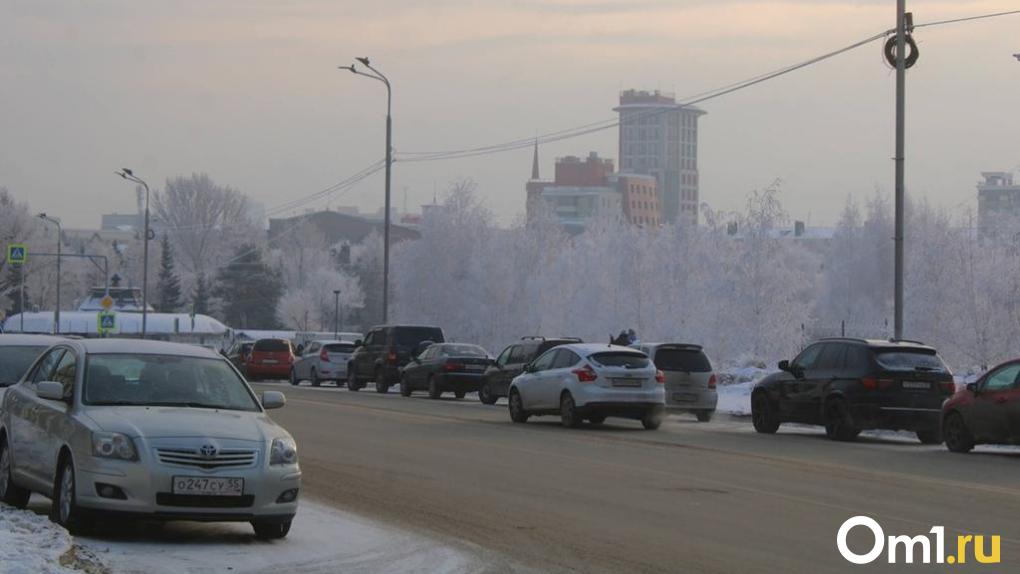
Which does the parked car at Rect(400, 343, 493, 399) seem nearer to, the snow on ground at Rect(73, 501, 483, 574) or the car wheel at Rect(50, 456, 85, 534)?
the snow on ground at Rect(73, 501, 483, 574)

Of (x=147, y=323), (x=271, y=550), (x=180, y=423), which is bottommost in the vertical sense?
(x=271, y=550)

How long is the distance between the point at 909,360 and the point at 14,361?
1486 cm

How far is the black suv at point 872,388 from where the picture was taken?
2611 cm

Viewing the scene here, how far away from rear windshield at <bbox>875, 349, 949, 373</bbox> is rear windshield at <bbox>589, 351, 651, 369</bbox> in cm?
439

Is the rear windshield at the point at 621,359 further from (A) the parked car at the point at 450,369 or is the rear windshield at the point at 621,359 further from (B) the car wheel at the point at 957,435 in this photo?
(A) the parked car at the point at 450,369

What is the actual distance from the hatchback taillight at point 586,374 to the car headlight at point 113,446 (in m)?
16.5

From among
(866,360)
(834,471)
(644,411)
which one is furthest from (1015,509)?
(644,411)

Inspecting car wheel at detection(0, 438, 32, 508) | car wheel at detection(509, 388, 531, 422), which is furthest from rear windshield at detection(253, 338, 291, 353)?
car wheel at detection(0, 438, 32, 508)

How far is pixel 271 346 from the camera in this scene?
59.7 metres

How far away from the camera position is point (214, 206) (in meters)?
147

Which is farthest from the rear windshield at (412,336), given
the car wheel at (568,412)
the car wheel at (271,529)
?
the car wheel at (271,529)

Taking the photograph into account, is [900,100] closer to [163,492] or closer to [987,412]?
[987,412]

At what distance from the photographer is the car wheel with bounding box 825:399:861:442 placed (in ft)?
86.3

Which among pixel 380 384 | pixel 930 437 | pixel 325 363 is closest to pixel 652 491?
pixel 930 437
